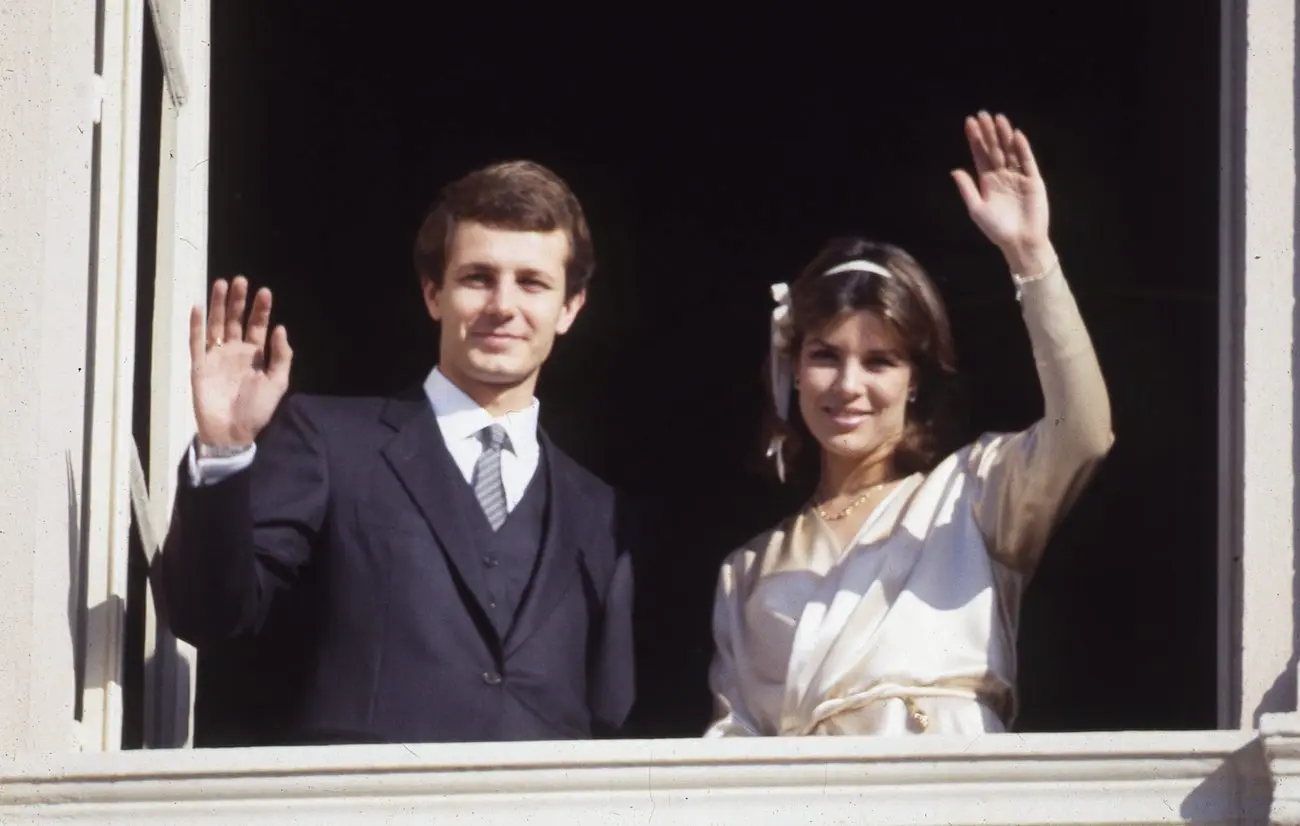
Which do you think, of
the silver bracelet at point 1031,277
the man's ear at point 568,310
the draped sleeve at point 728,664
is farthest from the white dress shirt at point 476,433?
the silver bracelet at point 1031,277

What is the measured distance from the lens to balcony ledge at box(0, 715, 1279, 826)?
4730 millimetres

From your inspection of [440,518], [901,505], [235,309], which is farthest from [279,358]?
[901,505]

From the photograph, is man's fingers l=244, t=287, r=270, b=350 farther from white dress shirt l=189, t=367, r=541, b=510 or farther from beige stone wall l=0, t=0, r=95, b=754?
white dress shirt l=189, t=367, r=541, b=510

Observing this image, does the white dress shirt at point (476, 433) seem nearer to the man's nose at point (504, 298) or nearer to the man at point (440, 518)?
the man at point (440, 518)

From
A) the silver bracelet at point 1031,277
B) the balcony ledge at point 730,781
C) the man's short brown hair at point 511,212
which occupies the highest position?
the man's short brown hair at point 511,212

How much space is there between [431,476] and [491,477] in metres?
0.11

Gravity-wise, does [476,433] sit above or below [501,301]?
below

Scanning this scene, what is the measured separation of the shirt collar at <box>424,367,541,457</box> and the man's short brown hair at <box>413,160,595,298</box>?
0.63 feet

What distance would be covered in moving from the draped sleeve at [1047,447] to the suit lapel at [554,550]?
2.12ft

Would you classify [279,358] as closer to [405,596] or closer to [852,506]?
[405,596]

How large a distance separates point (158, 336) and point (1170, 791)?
5.68 ft

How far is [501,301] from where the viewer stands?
→ 18.1 ft

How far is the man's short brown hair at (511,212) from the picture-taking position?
220 inches

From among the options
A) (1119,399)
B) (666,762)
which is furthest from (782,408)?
(1119,399)
